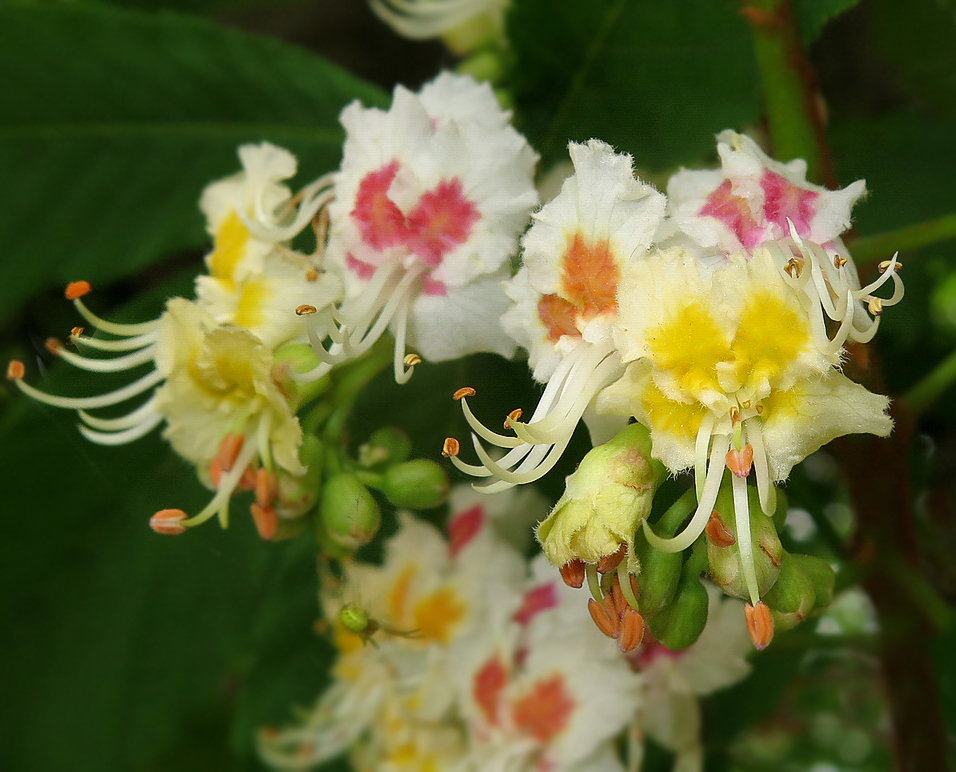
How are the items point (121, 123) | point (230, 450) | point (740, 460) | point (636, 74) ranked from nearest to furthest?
point (740, 460) < point (230, 450) < point (636, 74) < point (121, 123)

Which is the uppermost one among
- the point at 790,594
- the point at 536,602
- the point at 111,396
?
the point at 111,396

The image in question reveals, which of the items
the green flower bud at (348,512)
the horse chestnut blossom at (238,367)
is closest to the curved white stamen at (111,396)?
the horse chestnut blossom at (238,367)

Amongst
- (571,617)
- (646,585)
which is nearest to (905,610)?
(571,617)

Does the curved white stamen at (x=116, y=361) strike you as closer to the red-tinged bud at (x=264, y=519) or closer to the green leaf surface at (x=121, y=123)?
the red-tinged bud at (x=264, y=519)

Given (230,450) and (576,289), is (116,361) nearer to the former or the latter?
(230,450)

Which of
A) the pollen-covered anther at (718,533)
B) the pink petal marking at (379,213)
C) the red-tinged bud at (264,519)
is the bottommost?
the pollen-covered anther at (718,533)

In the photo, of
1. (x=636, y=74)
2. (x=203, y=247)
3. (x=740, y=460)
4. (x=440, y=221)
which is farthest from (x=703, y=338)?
(x=203, y=247)

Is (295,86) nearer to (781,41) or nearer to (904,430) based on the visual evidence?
(781,41)
